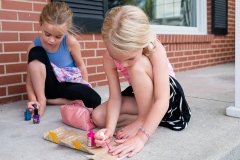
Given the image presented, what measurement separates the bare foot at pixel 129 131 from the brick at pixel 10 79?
118cm

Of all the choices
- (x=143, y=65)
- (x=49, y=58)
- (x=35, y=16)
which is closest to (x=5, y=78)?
(x=49, y=58)

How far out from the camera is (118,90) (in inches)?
60.7

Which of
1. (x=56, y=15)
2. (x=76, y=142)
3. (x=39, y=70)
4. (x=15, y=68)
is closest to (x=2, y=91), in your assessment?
(x=15, y=68)

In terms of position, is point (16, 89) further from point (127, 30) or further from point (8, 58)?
point (127, 30)

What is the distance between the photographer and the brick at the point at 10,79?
7.41ft

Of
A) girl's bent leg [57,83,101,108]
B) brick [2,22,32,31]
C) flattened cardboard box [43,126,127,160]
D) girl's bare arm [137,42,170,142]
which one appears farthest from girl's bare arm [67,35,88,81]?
girl's bare arm [137,42,170,142]

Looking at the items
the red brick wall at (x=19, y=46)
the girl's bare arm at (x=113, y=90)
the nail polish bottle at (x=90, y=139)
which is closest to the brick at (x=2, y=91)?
the red brick wall at (x=19, y=46)

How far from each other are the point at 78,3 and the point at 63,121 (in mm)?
1295

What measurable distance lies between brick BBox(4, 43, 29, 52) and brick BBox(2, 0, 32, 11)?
27cm

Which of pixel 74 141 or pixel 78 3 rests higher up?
pixel 78 3

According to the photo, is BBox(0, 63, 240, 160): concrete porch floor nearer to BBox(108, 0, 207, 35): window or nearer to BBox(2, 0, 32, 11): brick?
BBox(2, 0, 32, 11): brick

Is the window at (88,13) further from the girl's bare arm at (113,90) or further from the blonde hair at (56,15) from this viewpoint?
the girl's bare arm at (113,90)

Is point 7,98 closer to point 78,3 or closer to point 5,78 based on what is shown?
point 5,78

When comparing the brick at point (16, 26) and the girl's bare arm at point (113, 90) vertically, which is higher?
the brick at point (16, 26)
